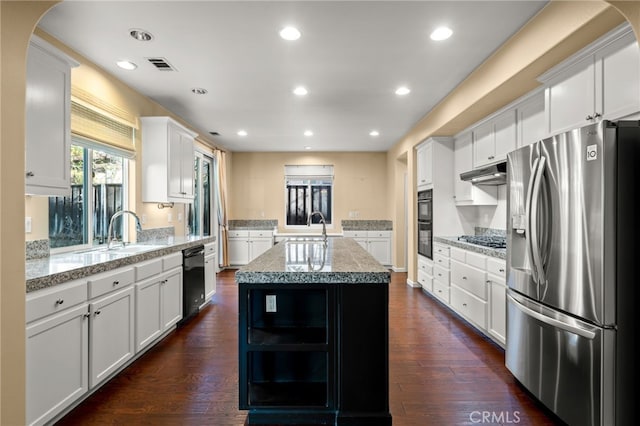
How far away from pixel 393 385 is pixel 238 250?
5267 mm

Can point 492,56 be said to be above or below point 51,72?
above

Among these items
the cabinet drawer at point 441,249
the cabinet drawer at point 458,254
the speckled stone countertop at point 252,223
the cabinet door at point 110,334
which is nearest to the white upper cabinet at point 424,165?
the cabinet drawer at point 441,249

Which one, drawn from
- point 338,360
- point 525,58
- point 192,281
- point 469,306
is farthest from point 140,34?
point 469,306

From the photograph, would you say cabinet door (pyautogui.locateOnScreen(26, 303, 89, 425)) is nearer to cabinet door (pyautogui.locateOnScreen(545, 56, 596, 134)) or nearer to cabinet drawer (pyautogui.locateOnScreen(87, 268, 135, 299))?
cabinet drawer (pyautogui.locateOnScreen(87, 268, 135, 299))

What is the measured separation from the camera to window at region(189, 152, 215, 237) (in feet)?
19.2

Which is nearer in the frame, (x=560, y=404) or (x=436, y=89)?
(x=560, y=404)

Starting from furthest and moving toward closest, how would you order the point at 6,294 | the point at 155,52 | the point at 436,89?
the point at 436,89 < the point at 155,52 < the point at 6,294

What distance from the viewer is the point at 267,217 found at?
7.59 metres

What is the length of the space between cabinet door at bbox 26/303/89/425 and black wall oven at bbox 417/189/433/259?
411 cm

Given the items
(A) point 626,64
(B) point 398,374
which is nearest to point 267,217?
(B) point 398,374

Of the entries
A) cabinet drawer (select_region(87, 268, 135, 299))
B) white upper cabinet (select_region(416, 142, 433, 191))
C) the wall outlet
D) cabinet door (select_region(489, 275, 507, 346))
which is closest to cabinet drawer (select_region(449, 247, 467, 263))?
cabinet door (select_region(489, 275, 507, 346))

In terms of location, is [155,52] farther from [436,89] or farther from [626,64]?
[626,64]

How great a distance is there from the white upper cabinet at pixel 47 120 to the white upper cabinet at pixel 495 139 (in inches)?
152

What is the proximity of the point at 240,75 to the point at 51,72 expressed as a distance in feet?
4.82
